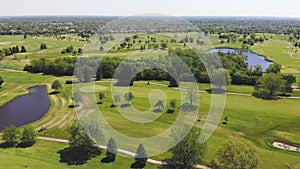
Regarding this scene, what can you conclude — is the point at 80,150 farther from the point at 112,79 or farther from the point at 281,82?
the point at 281,82

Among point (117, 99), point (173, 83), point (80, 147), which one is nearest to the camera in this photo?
point (80, 147)

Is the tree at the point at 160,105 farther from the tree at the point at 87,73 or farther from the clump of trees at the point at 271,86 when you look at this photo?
the tree at the point at 87,73

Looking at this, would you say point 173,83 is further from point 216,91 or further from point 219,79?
point 219,79

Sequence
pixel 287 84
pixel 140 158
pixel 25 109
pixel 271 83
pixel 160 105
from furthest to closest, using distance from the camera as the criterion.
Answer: pixel 287 84
pixel 271 83
pixel 25 109
pixel 160 105
pixel 140 158

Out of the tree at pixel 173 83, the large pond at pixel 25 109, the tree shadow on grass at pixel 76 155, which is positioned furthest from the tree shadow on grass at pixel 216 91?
the large pond at pixel 25 109

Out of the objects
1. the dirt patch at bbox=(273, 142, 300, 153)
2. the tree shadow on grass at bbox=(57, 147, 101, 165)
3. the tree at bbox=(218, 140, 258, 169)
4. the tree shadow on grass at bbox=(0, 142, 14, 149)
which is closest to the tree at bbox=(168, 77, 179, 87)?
the dirt patch at bbox=(273, 142, 300, 153)

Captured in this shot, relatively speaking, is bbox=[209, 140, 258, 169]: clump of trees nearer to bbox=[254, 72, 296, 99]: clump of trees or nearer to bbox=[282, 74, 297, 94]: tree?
bbox=[254, 72, 296, 99]: clump of trees

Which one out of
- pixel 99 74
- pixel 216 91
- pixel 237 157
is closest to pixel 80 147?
pixel 237 157

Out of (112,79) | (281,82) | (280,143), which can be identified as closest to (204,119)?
(280,143)

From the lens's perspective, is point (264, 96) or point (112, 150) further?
point (264, 96)
